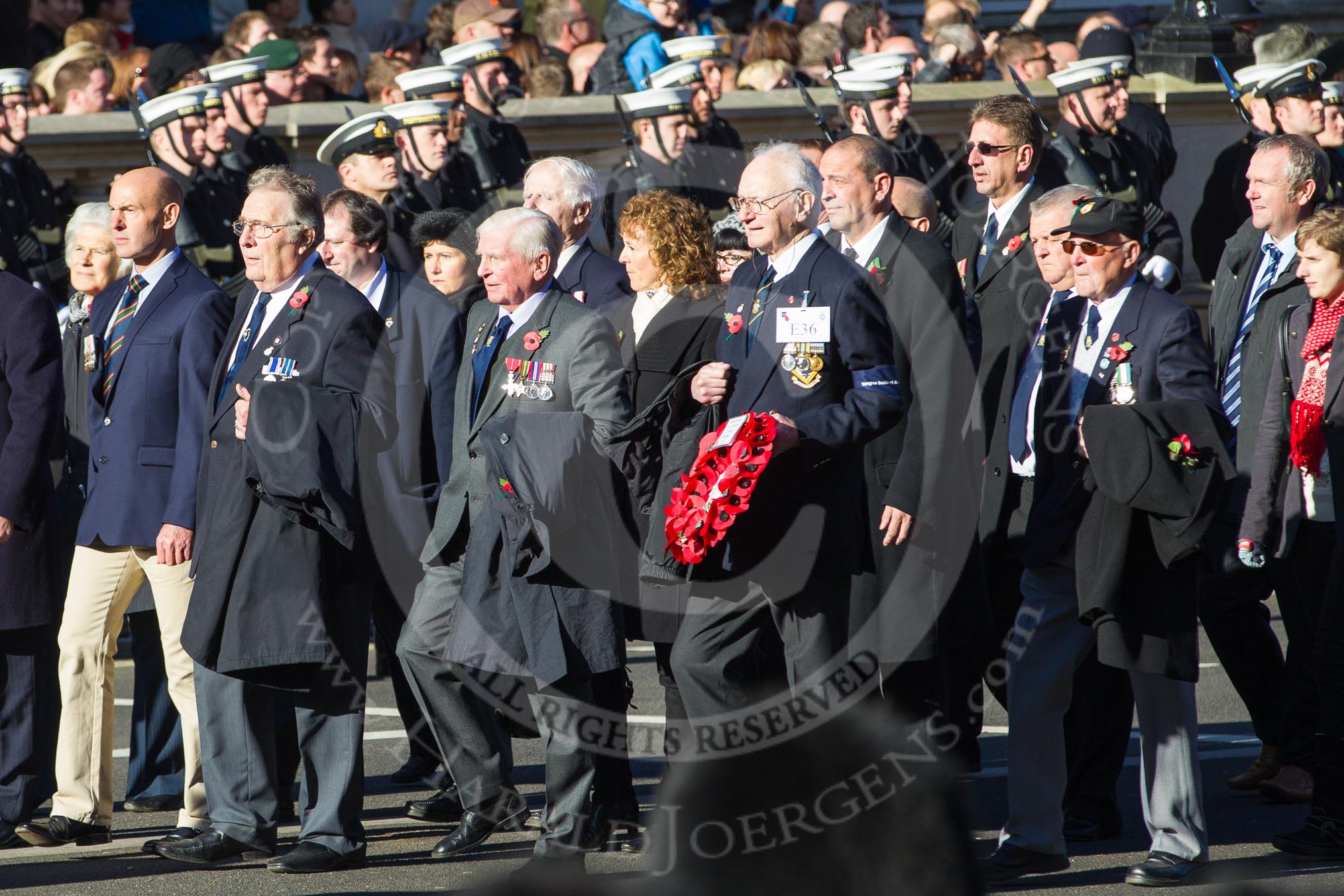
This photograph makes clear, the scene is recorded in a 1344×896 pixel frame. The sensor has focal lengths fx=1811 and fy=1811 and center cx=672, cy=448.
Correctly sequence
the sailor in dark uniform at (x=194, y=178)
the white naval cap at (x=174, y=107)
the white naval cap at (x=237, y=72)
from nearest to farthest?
the sailor in dark uniform at (x=194, y=178) → the white naval cap at (x=174, y=107) → the white naval cap at (x=237, y=72)

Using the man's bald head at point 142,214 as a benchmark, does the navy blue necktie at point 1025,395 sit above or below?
below

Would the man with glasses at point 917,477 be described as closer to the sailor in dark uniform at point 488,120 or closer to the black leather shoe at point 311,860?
the black leather shoe at point 311,860

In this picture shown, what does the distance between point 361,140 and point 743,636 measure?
4605 millimetres

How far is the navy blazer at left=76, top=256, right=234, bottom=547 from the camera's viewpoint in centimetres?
557

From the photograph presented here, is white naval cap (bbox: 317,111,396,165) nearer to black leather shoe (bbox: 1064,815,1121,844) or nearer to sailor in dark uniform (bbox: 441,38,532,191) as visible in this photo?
sailor in dark uniform (bbox: 441,38,532,191)

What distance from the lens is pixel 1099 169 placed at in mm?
9703

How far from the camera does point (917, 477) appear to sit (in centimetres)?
522

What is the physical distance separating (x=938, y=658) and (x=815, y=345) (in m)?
1.12

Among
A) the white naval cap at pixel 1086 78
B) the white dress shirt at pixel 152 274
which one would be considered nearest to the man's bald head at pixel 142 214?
the white dress shirt at pixel 152 274

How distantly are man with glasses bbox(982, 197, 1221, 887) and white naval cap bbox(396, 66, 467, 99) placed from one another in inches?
218

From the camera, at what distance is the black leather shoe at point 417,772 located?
6.37 meters

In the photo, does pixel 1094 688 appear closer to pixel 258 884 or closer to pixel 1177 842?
pixel 1177 842

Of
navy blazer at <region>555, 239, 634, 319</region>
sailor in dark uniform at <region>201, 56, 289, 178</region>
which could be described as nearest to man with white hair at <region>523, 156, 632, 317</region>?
navy blazer at <region>555, 239, 634, 319</region>

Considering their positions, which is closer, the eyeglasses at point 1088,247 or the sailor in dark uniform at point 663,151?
the eyeglasses at point 1088,247
